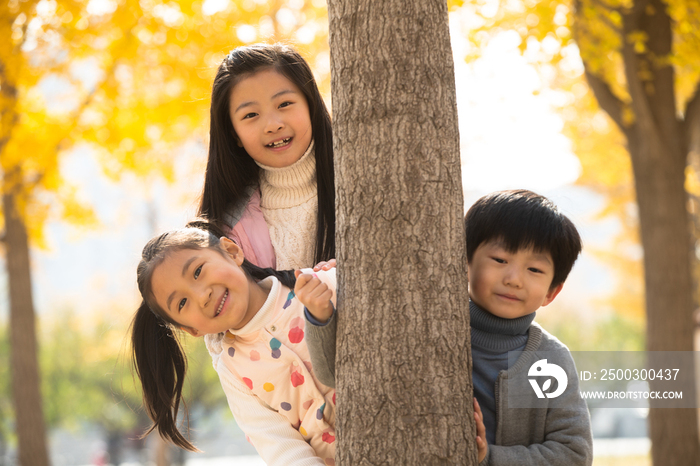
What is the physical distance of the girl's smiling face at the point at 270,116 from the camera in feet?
6.92

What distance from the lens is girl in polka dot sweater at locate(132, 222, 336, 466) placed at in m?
1.89

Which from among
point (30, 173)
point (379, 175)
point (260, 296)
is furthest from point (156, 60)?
point (379, 175)

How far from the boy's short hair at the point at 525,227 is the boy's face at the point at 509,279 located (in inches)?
1.1

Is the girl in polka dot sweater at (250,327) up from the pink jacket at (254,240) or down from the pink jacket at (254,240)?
down

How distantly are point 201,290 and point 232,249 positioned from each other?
0.19m

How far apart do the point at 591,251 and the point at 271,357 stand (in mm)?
12507

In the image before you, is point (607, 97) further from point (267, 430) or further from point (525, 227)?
point (267, 430)

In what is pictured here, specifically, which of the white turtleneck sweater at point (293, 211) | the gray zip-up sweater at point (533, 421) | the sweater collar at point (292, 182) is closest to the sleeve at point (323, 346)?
the gray zip-up sweater at point (533, 421)

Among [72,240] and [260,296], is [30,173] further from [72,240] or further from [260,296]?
[260,296]

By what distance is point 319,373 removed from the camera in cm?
175

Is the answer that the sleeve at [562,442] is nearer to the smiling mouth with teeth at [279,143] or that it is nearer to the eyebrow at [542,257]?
the eyebrow at [542,257]

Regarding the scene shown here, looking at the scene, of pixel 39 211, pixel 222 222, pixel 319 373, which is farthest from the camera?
pixel 39 211

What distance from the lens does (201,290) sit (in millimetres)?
1874

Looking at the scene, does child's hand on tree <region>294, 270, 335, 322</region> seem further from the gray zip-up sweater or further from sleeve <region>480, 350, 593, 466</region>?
sleeve <region>480, 350, 593, 466</region>
